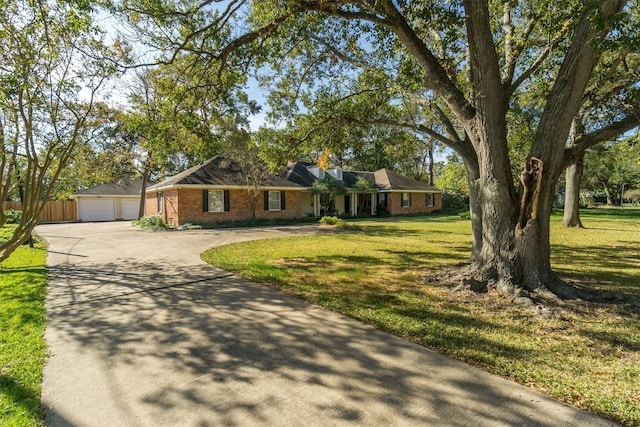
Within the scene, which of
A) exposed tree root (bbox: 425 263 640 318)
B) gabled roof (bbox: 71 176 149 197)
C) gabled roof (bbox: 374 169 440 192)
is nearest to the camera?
exposed tree root (bbox: 425 263 640 318)

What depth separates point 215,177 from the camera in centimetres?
2050

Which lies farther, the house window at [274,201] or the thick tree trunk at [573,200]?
the house window at [274,201]

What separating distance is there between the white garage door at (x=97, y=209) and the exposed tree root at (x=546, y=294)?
3203cm

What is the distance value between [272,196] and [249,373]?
65.5 ft

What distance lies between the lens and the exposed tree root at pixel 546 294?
4.89 metres

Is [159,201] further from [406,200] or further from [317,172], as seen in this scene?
[406,200]

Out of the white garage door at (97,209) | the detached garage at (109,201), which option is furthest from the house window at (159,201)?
the white garage door at (97,209)

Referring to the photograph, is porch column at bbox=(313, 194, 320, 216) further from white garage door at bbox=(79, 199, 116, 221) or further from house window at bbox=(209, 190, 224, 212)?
white garage door at bbox=(79, 199, 116, 221)

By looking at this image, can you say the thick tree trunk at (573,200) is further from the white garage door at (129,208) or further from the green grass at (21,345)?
the white garage door at (129,208)

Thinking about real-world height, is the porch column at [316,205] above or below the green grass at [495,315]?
above

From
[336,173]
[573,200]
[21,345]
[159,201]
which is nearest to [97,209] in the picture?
[159,201]

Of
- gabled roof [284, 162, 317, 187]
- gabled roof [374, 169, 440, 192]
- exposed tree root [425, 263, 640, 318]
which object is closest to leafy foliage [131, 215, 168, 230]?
gabled roof [284, 162, 317, 187]

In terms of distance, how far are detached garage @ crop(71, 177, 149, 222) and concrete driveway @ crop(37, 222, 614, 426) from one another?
2816 centimetres

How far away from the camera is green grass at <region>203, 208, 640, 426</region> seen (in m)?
3.00
